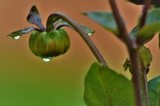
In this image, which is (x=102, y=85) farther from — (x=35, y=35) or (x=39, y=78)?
(x=39, y=78)

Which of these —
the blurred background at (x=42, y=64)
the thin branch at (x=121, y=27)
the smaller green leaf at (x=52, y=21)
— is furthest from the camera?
the blurred background at (x=42, y=64)

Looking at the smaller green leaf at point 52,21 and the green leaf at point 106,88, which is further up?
the smaller green leaf at point 52,21

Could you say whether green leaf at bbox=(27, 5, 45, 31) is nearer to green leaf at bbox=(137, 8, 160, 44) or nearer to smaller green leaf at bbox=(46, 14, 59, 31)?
smaller green leaf at bbox=(46, 14, 59, 31)

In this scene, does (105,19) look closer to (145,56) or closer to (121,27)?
(121,27)

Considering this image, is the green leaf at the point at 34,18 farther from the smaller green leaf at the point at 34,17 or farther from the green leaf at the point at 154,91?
the green leaf at the point at 154,91

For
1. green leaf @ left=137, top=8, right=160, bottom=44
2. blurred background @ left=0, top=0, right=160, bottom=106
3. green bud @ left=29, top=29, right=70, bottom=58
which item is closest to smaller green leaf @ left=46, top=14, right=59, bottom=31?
green bud @ left=29, top=29, right=70, bottom=58

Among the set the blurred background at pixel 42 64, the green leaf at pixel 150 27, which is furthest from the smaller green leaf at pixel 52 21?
the blurred background at pixel 42 64

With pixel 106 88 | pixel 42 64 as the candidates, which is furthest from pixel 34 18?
pixel 42 64
